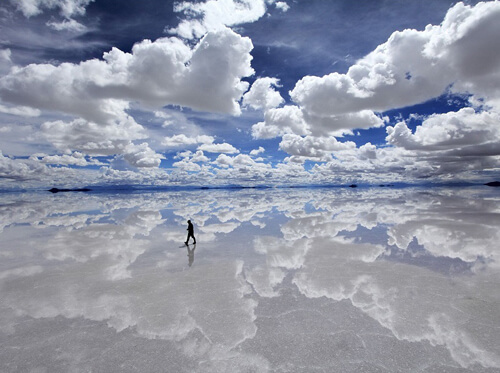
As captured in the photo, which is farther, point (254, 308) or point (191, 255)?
point (191, 255)

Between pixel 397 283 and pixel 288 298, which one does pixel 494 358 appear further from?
pixel 288 298

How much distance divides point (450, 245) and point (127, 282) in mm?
16262

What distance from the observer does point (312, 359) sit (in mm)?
5734

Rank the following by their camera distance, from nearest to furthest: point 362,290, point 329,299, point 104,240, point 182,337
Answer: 1. point 182,337
2. point 329,299
3. point 362,290
4. point 104,240

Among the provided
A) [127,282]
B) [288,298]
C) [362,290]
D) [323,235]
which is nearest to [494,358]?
[362,290]

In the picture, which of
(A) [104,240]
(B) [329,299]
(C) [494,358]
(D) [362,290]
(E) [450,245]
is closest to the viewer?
(C) [494,358]

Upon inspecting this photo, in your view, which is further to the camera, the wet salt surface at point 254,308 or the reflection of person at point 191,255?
the reflection of person at point 191,255

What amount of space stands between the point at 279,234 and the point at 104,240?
11632 mm

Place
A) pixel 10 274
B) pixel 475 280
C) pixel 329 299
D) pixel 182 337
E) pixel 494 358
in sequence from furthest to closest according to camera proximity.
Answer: pixel 10 274 < pixel 475 280 < pixel 329 299 < pixel 182 337 < pixel 494 358

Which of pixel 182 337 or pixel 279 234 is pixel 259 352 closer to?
pixel 182 337

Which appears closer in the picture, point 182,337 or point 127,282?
point 182,337

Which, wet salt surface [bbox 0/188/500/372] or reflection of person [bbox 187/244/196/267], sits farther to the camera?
reflection of person [bbox 187/244/196/267]

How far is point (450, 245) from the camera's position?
49.4 ft

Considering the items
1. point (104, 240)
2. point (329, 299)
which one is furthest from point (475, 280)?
point (104, 240)
